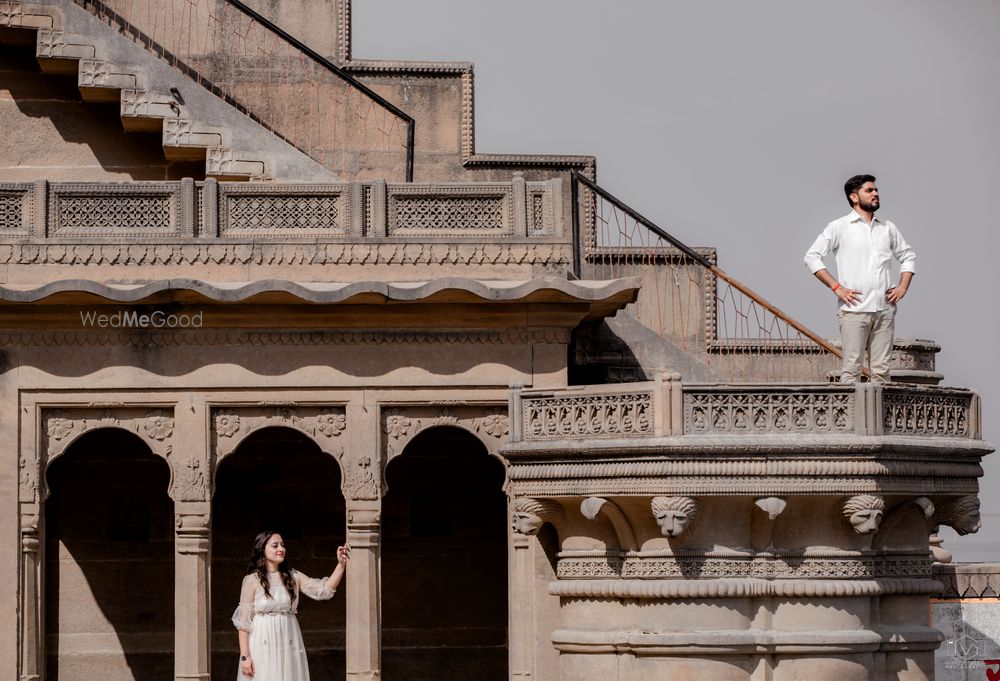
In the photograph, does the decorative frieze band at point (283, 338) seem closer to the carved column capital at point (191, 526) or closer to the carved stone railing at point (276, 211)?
the carved stone railing at point (276, 211)

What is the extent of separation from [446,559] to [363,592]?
381cm

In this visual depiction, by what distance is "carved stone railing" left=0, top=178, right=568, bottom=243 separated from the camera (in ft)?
67.9

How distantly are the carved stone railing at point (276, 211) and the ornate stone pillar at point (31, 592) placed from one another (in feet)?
8.59

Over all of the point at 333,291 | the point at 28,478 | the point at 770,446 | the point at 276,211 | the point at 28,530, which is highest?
the point at 276,211

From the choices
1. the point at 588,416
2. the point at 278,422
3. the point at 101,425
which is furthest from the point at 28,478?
the point at 588,416

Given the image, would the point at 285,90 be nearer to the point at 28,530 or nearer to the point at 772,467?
the point at 28,530

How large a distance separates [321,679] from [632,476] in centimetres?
632

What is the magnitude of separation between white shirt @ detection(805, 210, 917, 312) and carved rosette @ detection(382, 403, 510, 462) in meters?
3.48

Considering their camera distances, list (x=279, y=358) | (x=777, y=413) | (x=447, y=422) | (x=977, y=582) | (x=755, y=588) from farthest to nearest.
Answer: (x=977, y=582)
(x=447, y=422)
(x=279, y=358)
(x=755, y=588)
(x=777, y=413)

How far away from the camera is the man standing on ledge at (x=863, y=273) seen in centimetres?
1917

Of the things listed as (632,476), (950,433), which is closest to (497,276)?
(632,476)

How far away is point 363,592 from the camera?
806 inches

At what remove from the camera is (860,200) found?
1927cm

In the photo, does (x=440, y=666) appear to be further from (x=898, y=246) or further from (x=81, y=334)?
(x=898, y=246)
